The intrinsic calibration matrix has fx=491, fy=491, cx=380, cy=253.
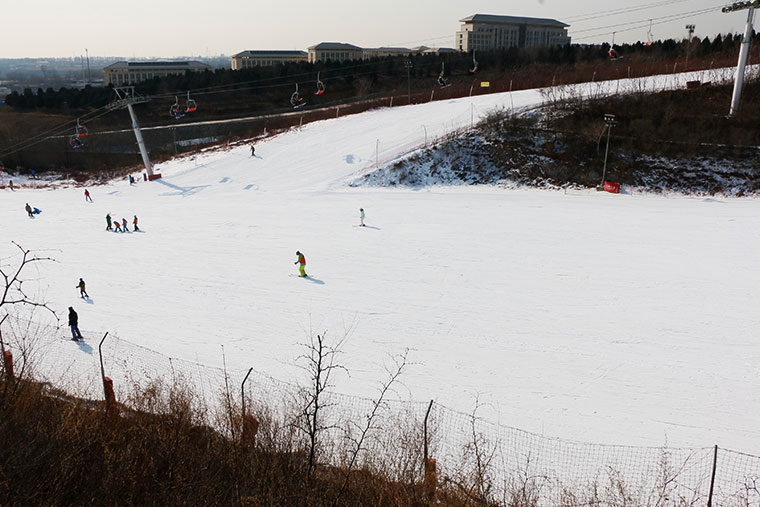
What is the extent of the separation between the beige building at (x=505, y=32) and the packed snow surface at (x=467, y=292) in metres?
99.4

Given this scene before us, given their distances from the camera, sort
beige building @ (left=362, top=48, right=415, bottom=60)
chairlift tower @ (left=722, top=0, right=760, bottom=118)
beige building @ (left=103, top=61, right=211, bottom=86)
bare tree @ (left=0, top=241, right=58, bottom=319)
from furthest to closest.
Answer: beige building @ (left=362, top=48, right=415, bottom=60) → beige building @ (left=103, top=61, right=211, bottom=86) → chairlift tower @ (left=722, top=0, right=760, bottom=118) → bare tree @ (left=0, top=241, right=58, bottom=319)

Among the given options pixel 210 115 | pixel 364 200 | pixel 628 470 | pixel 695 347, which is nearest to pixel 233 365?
pixel 628 470

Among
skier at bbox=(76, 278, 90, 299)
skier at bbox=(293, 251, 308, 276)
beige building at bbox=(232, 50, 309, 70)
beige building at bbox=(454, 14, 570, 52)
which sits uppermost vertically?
beige building at bbox=(454, 14, 570, 52)

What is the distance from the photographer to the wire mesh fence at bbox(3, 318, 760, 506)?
7098 millimetres

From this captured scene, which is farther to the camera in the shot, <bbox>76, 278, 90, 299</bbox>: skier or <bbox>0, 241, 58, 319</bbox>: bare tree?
<bbox>76, 278, 90, 299</bbox>: skier

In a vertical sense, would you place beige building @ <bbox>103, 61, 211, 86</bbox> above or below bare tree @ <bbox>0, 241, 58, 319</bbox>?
above

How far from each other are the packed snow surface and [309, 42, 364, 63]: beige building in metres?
86.5

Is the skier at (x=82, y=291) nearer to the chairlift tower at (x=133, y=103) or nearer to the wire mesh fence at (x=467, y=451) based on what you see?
the wire mesh fence at (x=467, y=451)

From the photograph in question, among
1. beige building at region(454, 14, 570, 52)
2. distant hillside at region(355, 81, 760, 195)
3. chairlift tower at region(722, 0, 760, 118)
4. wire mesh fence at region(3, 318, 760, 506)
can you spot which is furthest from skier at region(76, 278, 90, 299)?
beige building at region(454, 14, 570, 52)

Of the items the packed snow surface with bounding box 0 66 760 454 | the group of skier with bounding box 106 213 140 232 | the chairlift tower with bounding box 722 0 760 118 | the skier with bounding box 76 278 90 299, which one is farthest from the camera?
the chairlift tower with bounding box 722 0 760 118

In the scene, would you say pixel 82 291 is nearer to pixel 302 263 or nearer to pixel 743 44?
pixel 302 263

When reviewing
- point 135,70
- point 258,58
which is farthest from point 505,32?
point 135,70

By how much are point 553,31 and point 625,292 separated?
13575 centimetres

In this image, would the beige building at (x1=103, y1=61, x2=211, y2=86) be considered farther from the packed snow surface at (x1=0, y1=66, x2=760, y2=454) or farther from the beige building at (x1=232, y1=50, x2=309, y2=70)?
the packed snow surface at (x1=0, y1=66, x2=760, y2=454)
